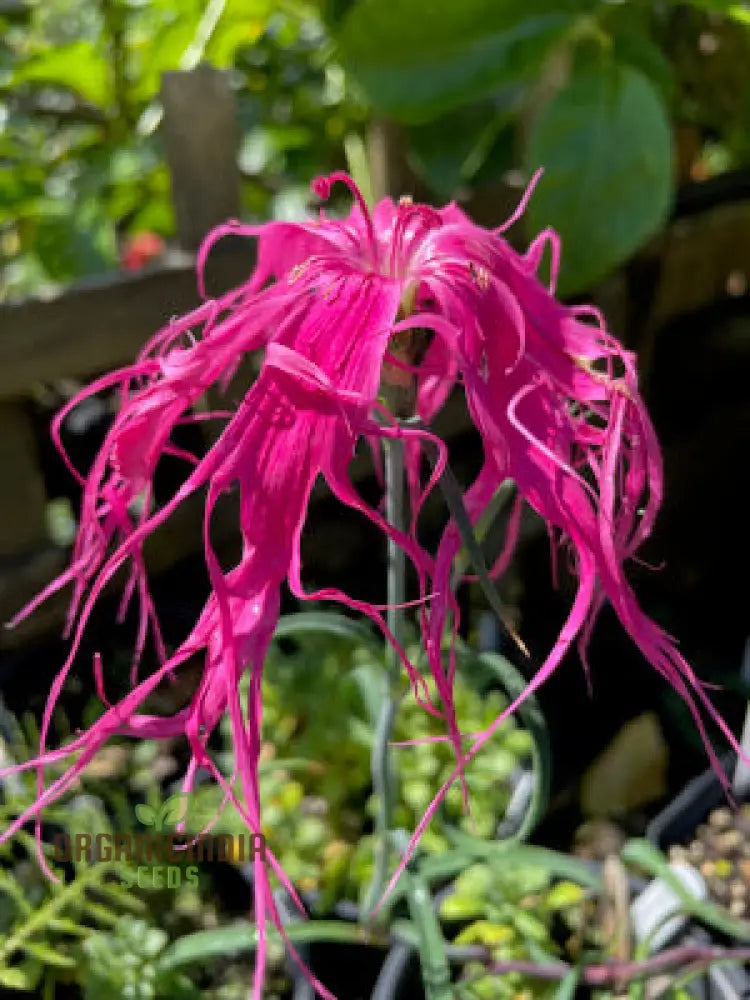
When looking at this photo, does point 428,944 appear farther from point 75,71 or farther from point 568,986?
point 75,71

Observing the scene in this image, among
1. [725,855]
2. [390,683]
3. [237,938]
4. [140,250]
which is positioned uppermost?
[140,250]

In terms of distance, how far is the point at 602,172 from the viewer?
2.43ft

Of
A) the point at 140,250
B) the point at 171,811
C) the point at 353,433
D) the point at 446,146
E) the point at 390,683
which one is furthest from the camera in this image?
the point at 140,250

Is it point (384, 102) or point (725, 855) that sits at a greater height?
point (384, 102)

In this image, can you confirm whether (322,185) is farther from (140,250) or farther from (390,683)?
(140,250)

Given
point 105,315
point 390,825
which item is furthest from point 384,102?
point 390,825

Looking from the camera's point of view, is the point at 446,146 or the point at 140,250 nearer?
the point at 446,146

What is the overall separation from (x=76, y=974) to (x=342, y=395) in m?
0.46

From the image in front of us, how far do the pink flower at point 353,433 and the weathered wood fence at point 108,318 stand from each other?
0.44m

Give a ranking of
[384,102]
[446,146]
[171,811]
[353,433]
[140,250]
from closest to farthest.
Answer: [353,433] < [171,811] < [384,102] < [446,146] < [140,250]

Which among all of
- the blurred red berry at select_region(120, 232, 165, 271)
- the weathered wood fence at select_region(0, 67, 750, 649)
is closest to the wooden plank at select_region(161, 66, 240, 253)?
the weathered wood fence at select_region(0, 67, 750, 649)

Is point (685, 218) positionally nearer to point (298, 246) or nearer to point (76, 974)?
point (298, 246)

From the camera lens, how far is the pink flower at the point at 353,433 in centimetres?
26

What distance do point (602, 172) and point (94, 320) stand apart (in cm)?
44
